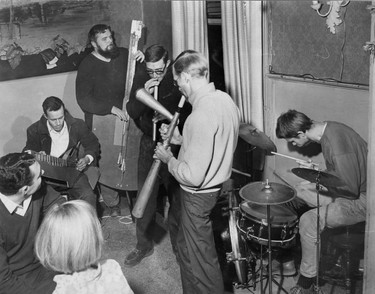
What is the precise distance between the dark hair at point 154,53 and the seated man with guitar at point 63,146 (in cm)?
93

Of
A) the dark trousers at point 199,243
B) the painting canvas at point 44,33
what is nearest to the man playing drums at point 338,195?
the dark trousers at point 199,243

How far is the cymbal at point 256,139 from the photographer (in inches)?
179

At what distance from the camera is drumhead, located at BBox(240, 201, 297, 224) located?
13.5 feet

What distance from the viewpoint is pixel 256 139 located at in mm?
4594

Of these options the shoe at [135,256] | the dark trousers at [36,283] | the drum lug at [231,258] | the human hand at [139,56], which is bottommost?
the shoe at [135,256]

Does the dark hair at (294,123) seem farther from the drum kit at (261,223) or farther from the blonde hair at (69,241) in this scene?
the blonde hair at (69,241)

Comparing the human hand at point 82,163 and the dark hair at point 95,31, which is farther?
the human hand at point 82,163

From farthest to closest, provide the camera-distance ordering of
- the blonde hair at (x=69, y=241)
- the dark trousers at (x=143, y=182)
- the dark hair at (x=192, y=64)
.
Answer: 1. the dark trousers at (x=143, y=182)
2. the dark hair at (x=192, y=64)
3. the blonde hair at (x=69, y=241)

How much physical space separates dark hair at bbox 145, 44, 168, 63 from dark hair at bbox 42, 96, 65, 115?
1019 mm

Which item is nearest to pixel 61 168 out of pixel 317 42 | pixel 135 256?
pixel 135 256

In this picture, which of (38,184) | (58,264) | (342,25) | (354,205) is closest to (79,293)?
(58,264)

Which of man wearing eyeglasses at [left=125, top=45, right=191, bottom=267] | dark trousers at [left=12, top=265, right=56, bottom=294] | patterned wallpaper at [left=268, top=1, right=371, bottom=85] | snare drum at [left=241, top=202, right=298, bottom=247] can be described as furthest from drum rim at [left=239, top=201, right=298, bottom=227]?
dark trousers at [left=12, top=265, right=56, bottom=294]

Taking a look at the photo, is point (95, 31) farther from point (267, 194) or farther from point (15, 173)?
point (267, 194)

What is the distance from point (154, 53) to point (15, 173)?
2019 millimetres
